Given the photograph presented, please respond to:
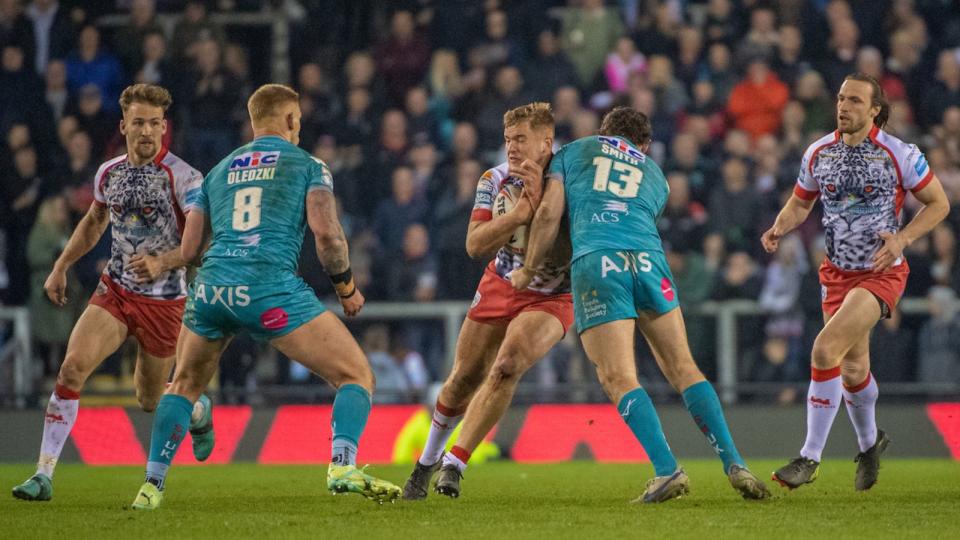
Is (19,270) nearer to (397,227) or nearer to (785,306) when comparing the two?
(397,227)

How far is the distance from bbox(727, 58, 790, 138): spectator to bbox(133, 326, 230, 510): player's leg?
398 inches

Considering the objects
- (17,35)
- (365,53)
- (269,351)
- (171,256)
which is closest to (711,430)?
(171,256)

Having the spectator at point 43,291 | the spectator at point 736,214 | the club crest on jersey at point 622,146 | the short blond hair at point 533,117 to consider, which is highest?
the short blond hair at point 533,117

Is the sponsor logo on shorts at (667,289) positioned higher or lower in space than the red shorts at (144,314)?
higher

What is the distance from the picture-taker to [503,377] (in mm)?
9102

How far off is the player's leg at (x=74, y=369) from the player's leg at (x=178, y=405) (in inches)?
56.1

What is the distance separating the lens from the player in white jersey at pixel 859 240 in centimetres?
959

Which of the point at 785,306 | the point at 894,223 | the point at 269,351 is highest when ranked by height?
the point at 894,223

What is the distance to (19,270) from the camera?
1666 cm

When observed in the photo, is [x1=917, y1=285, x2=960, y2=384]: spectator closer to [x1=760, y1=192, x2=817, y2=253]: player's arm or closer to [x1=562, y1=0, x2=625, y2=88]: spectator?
[x1=760, y1=192, x2=817, y2=253]: player's arm

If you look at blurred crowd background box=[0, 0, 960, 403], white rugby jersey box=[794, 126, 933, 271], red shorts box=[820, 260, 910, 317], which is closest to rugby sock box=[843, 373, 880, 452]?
red shorts box=[820, 260, 910, 317]

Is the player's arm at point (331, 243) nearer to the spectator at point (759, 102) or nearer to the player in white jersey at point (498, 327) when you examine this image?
the player in white jersey at point (498, 327)

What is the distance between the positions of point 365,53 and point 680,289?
564 cm

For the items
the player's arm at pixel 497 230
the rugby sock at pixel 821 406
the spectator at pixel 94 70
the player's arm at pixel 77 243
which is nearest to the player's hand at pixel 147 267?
the player's arm at pixel 77 243
